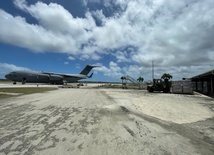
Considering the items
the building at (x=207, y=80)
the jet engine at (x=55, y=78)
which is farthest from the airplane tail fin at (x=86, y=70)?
the building at (x=207, y=80)

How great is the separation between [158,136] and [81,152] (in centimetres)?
262

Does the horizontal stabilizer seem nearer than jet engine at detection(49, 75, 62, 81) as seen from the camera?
No

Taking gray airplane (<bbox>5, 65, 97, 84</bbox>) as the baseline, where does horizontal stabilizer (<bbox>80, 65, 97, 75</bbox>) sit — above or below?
above

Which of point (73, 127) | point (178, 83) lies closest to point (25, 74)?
point (178, 83)

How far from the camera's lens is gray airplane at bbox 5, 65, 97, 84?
5854 centimetres

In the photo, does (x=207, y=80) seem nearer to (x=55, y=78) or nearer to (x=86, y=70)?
(x=55, y=78)

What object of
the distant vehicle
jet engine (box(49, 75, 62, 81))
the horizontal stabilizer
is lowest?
the distant vehicle

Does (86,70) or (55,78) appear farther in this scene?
(86,70)

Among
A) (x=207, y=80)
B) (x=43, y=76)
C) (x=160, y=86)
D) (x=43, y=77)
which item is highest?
(x=43, y=76)

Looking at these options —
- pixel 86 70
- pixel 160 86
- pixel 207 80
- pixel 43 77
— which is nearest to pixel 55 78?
pixel 43 77

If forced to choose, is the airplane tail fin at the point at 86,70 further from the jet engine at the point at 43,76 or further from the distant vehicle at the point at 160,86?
the distant vehicle at the point at 160,86

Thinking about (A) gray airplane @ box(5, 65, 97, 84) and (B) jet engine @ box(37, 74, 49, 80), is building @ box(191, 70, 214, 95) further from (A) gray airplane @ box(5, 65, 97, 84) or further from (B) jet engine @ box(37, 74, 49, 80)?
(B) jet engine @ box(37, 74, 49, 80)

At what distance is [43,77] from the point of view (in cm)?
6806

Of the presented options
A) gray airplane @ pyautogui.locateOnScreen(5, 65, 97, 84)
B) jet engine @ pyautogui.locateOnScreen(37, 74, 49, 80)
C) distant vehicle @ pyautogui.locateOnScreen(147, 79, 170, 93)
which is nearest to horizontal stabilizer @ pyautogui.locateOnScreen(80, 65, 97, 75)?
gray airplane @ pyautogui.locateOnScreen(5, 65, 97, 84)
